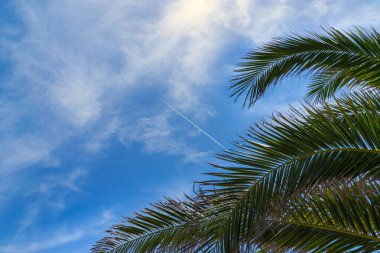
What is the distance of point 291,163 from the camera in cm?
370

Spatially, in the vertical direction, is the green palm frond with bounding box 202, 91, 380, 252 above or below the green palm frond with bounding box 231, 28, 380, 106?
below

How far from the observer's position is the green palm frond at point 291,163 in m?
3.46

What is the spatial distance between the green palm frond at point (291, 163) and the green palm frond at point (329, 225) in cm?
26

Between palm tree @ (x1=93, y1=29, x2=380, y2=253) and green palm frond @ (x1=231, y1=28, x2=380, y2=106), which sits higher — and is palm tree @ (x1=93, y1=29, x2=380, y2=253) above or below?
below

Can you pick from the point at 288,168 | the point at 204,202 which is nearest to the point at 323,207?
the point at 288,168

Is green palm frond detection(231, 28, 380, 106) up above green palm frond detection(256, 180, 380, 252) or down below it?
above

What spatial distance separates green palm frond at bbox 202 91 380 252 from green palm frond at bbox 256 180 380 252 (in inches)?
10.1

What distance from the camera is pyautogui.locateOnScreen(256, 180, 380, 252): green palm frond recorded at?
12.8ft

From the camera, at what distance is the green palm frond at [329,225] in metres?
3.89

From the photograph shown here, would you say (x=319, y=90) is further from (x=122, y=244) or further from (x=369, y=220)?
(x=122, y=244)

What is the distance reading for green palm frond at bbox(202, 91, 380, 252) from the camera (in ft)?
11.4

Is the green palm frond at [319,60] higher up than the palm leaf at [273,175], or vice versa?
the green palm frond at [319,60]

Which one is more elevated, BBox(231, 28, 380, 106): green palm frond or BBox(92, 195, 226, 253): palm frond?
BBox(231, 28, 380, 106): green palm frond

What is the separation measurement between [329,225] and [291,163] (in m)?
0.84
